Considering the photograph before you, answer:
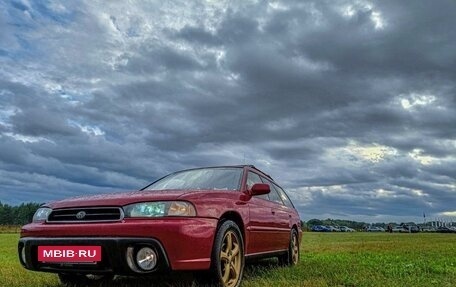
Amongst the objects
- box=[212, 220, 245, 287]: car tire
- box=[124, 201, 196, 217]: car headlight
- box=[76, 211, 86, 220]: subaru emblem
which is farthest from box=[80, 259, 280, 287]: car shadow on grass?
box=[76, 211, 86, 220]: subaru emblem

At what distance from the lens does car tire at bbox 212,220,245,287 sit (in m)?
4.82

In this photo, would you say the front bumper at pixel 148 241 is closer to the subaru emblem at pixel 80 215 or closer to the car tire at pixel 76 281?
the subaru emblem at pixel 80 215

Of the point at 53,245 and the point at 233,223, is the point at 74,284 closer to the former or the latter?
the point at 53,245

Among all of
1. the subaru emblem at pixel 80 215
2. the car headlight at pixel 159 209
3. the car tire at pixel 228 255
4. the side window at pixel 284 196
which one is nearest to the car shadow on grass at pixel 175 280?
the car tire at pixel 228 255

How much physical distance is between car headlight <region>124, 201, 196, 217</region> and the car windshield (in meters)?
1.29

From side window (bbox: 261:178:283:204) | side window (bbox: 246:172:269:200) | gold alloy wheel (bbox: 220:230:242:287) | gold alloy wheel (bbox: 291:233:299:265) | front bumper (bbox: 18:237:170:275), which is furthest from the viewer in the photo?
gold alloy wheel (bbox: 291:233:299:265)

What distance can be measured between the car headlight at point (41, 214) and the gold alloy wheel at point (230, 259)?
6.04 ft

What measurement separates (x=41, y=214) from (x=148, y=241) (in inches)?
59.7

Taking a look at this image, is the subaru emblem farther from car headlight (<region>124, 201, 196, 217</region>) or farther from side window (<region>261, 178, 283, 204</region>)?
side window (<region>261, 178, 283, 204</region>)

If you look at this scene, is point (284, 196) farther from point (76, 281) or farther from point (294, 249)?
point (76, 281)

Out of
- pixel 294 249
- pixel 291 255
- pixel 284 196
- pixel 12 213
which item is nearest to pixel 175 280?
pixel 291 255

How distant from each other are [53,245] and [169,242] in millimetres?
1189

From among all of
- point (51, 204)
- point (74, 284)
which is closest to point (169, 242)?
point (51, 204)

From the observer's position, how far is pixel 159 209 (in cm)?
464
